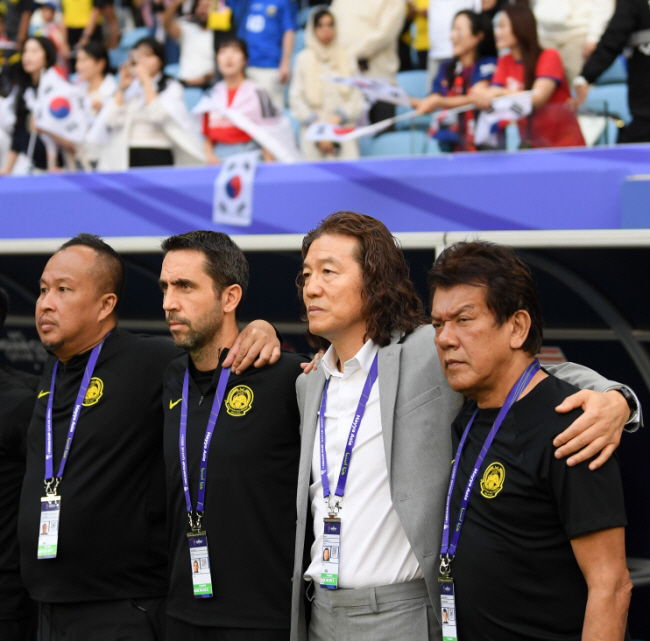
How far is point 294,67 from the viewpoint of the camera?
6617 millimetres

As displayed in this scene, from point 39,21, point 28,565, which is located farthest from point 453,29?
point 39,21

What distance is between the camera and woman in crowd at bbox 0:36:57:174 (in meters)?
7.01

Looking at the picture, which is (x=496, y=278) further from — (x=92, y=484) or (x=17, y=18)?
(x=17, y=18)

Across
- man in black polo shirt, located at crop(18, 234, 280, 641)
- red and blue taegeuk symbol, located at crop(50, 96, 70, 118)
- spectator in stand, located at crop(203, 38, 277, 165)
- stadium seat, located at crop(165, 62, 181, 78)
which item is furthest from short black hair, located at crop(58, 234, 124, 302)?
stadium seat, located at crop(165, 62, 181, 78)

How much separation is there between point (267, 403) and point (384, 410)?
482 millimetres

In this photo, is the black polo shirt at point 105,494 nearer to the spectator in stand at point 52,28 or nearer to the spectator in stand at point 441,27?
the spectator in stand at point 441,27

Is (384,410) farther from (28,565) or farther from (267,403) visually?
(28,565)

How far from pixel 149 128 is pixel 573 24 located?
110 inches

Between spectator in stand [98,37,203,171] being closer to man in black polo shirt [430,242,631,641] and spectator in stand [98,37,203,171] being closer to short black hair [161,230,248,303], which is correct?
short black hair [161,230,248,303]

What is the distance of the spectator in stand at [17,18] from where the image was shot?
363 inches

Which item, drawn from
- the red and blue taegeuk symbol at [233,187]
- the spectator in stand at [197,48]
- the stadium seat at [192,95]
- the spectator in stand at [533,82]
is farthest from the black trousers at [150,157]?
the spectator in stand at [533,82]

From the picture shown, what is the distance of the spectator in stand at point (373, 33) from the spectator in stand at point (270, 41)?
0.70 meters

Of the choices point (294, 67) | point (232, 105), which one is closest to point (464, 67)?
point (232, 105)

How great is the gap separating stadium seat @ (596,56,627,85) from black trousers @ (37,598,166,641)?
11.2 ft
